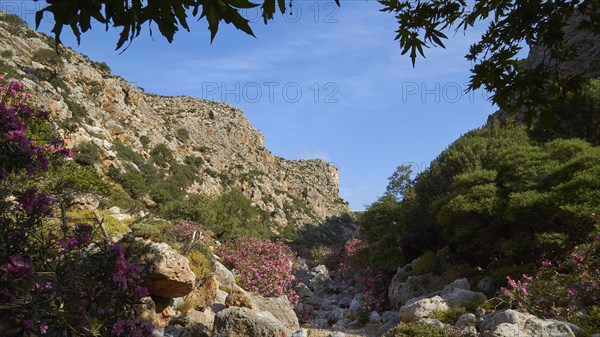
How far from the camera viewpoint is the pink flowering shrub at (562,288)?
845cm

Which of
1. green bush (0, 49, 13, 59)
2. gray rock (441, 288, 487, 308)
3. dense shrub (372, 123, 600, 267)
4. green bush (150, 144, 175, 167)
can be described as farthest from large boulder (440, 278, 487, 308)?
green bush (0, 49, 13, 59)

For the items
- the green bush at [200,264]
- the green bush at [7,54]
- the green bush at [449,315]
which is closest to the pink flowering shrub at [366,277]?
the green bush at [449,315]

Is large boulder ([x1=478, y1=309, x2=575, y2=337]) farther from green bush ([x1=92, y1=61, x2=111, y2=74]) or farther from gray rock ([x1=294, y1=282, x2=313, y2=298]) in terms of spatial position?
green bush ([x1=92, y1=61, x2=111, y2=74])

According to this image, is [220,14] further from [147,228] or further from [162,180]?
[162,180]

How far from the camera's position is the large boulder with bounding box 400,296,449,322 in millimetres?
10130

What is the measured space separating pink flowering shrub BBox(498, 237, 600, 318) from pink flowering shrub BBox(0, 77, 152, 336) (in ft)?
27.1

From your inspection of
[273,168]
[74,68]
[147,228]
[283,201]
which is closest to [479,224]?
[147,228]

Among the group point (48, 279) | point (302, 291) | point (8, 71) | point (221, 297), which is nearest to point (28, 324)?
point (48, 279)

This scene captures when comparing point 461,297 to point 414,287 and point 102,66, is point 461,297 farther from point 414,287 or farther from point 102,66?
point 102,66

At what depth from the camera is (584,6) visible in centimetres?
357

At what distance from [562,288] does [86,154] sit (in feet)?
79.3

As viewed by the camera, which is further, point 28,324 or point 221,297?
point 221,297

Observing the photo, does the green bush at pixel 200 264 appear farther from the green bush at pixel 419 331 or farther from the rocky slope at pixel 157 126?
the rocky slope at pixel 157 126

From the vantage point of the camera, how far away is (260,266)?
51.6ft
